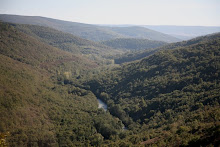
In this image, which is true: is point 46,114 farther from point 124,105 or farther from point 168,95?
point 168,95

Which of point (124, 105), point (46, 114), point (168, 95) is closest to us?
point (46, 114)

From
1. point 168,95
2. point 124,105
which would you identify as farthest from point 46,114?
point 168,95

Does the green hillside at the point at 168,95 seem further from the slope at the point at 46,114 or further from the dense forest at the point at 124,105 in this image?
the slope at the point at 46,114

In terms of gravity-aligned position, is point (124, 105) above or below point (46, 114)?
above

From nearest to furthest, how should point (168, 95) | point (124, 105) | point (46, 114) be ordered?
point (46, 114) < point (168, 95) < point (124, 105)

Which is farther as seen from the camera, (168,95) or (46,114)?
(168,95)

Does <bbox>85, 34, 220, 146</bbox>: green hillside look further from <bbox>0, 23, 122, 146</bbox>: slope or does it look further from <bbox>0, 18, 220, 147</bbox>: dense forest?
<bbox>0, 23, 122, 146</bbox>: slope

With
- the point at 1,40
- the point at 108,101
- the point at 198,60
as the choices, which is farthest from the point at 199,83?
the point at 1,40

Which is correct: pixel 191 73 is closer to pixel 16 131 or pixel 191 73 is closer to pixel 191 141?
pixel 191 141
